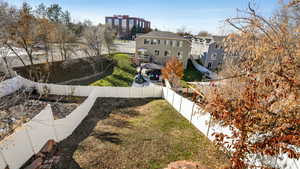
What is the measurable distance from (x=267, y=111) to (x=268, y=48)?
57.4 inches

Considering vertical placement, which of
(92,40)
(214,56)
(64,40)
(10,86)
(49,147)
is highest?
(92,40)

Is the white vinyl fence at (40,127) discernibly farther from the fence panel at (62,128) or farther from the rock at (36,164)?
the rock at (36,164)

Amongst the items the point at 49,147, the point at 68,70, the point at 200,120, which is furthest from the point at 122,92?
the point at 68,70

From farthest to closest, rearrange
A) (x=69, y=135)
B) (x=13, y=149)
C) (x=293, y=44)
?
(x=69, y=135) → (x=13, y=149) → (x=293, y=44)

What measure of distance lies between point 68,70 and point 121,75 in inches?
293

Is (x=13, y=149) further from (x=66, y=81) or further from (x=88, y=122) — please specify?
(x=66, y=81)

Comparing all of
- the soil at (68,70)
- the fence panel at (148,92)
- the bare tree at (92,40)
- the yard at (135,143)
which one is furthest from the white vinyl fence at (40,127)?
the bare tree at (92,40)

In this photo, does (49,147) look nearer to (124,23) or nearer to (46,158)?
(46,158)

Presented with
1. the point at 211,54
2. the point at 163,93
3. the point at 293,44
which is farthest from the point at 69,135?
the point at 211,54

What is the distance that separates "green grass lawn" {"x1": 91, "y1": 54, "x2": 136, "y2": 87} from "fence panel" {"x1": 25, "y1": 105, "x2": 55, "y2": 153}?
36.5 ft

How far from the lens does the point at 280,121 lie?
291cm

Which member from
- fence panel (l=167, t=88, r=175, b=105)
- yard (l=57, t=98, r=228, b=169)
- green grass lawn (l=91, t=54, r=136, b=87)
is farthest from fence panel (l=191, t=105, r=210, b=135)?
green grass lawn (l=91, t=54, r=136, b=87)

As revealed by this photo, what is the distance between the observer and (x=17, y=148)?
221 inches

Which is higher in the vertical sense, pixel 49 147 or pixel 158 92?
pixel 158 92
